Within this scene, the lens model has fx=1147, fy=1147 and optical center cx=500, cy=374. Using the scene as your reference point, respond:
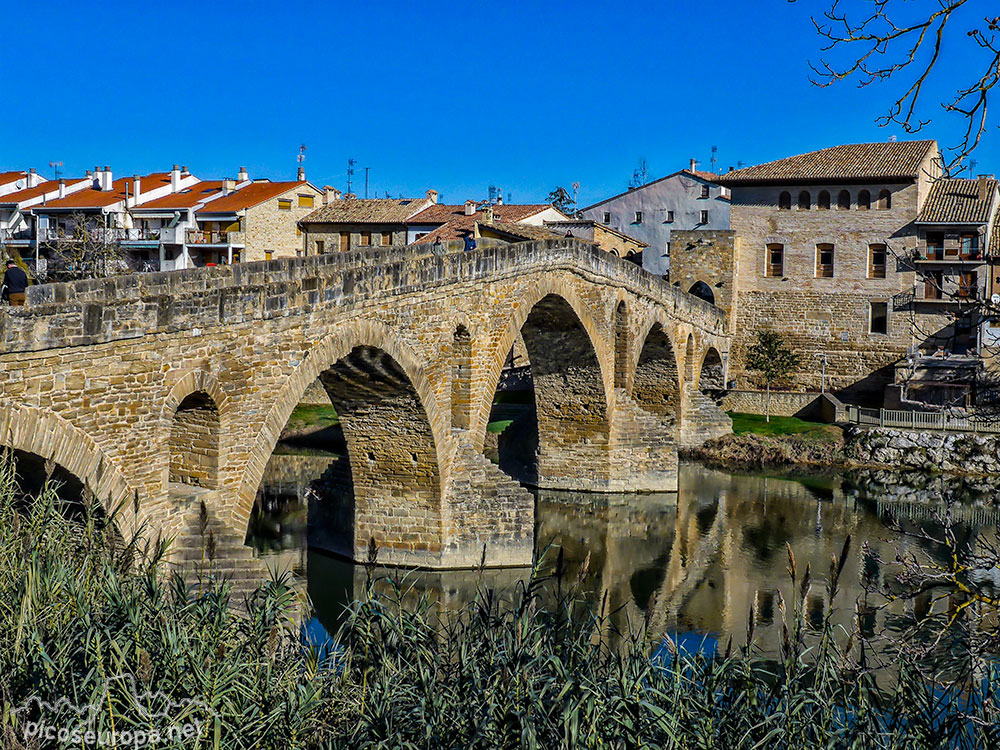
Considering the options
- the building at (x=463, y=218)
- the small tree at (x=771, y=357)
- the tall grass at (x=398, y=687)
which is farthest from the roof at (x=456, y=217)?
the tall grass at (x=398, y=687)

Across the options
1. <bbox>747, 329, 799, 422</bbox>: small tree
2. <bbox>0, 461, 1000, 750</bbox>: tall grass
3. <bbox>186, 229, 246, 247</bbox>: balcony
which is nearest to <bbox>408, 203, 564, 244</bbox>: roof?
<bbox>186, 229, 246, 247</bbox>: balcony

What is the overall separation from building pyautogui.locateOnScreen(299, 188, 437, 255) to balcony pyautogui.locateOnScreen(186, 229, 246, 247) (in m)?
2.75

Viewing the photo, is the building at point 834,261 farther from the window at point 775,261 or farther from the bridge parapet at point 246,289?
the bridge parapet at point 246,289

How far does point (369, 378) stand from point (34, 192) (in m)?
36.1

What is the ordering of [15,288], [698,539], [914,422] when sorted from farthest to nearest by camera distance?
1. [914,422]
2. [698,539]
3. [15,288]

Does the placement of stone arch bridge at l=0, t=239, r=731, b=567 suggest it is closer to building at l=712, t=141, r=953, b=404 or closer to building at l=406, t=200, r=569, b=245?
building at l=712, t=141, r=953, b=404

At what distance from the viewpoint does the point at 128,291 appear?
15.2 meters

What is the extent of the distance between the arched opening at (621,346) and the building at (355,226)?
17.5m

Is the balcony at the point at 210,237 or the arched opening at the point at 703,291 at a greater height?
the balcony at the point at 210,237

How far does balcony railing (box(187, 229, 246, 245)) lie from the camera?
42.6 meters

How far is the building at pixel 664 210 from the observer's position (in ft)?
134

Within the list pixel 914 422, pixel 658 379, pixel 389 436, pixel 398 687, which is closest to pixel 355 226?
pixel 658 379

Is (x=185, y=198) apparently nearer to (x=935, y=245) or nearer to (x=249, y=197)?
(x=249, y=197)

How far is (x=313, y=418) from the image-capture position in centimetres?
3244
